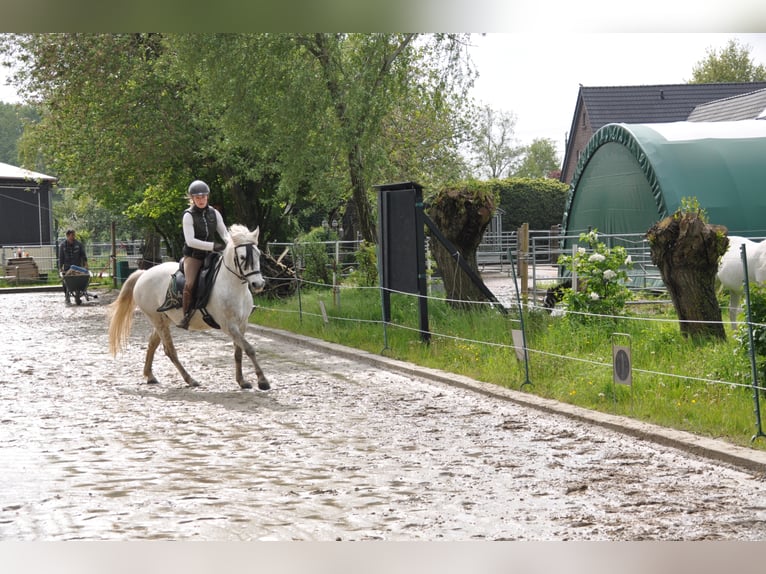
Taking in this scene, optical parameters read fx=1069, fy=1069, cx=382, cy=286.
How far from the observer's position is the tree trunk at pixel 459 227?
17281mm

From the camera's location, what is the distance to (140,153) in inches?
1065

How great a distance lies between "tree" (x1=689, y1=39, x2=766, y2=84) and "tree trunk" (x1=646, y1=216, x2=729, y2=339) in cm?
5930

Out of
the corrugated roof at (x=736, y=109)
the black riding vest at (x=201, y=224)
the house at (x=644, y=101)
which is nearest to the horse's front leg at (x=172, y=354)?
the black riding vest at (x=201, y=224)

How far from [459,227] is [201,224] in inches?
226

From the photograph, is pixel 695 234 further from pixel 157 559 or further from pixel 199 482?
pixel 157 559

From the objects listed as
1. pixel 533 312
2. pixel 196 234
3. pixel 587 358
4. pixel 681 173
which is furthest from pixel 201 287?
pixel 681 173

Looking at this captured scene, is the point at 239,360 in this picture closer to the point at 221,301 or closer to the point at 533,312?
the point at 221,301

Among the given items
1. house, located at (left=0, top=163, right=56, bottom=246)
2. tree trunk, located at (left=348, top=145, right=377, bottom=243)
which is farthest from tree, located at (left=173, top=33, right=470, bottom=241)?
house, located at (left=0, top=163, right=56, bottom=246)

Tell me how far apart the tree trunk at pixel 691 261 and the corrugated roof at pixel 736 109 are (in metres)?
20.3

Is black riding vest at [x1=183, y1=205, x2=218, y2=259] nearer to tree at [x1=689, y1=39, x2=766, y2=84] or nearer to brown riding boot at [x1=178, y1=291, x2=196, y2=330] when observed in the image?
brown riding boot at [x1=178, y1=291, x2=196, y2=330]

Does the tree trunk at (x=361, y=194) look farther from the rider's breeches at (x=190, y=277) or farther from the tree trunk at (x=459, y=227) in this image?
the rider's breeches at (x=190, y=277)

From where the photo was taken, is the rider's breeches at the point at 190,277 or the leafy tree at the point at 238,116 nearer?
the rider's breeches at the point at 190,277

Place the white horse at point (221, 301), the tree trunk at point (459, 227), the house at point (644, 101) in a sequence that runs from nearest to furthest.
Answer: the white horse at point (221, 301), the tree trunk at point (459, 227), the house at point (644, 101)

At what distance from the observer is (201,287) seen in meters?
13.0
